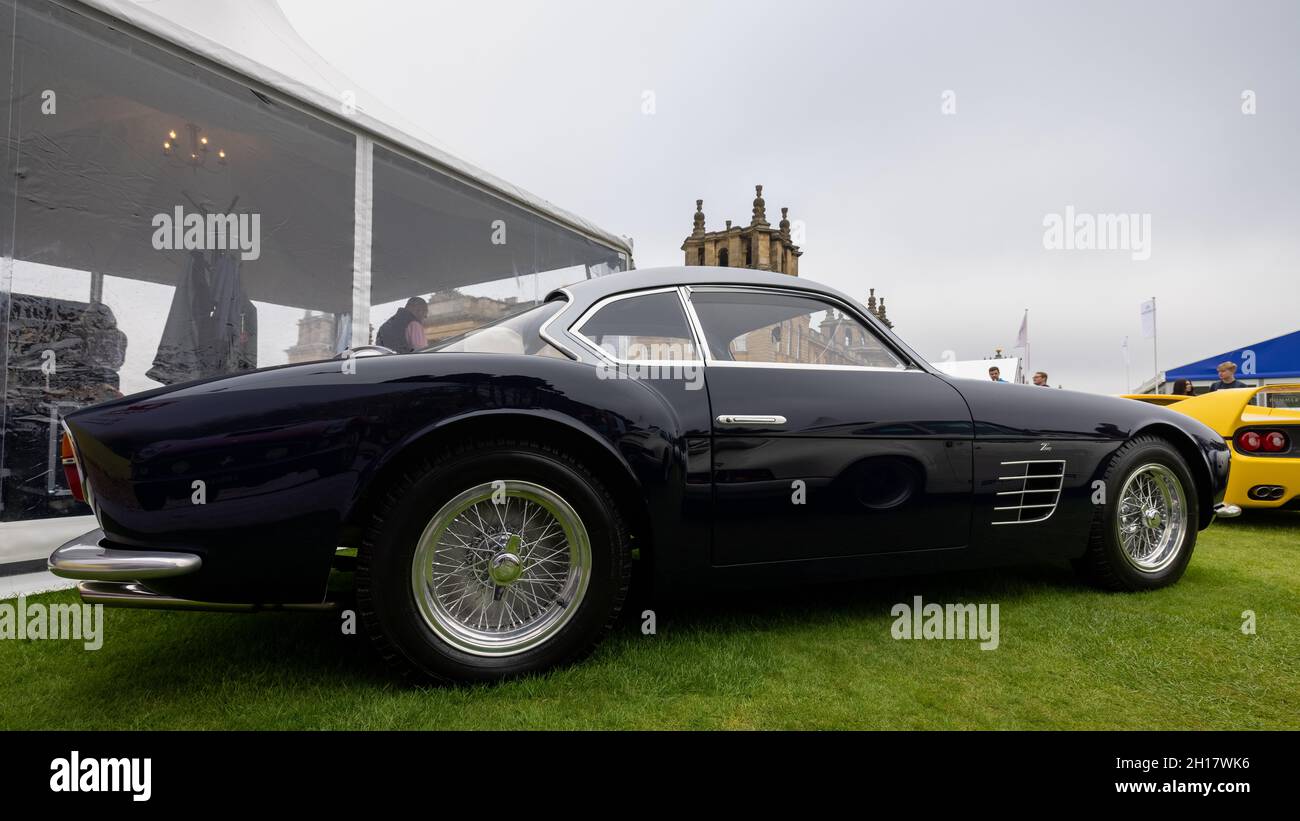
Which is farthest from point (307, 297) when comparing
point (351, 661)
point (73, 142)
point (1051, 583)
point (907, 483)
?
point (1051, 583)

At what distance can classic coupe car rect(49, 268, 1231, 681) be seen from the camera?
146cm

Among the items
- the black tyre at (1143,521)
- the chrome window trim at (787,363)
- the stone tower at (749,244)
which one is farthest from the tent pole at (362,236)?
the stone tower at (749,244)

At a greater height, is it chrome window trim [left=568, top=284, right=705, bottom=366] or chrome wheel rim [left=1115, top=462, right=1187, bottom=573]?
chrome window trim [left=568, top=284, right=705, bottom=366]

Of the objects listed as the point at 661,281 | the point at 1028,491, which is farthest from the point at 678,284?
the point at 1028,491

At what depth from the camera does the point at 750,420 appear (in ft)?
6.42

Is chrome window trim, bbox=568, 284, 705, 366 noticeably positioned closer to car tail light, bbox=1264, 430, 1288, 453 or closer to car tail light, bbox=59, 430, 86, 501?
car tail light, bbox=59, 430, 86, 501

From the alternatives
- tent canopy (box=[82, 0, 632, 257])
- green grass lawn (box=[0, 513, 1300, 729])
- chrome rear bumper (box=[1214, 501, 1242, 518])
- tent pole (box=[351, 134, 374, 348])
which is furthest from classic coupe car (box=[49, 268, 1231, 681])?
tent canopy (box=[82, 0, 632, 257])

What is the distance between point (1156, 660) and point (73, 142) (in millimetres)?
5353

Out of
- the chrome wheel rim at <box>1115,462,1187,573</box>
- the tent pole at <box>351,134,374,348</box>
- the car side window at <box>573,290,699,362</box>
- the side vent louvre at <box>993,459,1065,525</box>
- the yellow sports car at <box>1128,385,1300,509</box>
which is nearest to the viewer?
the car side window at <box>573,290,699,362</box>

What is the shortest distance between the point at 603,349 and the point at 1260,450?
4.70 meters

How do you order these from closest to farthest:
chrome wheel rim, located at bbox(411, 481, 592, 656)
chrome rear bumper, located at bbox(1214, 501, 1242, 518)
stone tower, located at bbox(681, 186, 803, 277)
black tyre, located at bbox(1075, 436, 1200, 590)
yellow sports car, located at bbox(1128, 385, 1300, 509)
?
1. chrome wheel rim, located at bbox(411, 481, 592, 656)
2. black tyre, located at bbox(1075, 436, 1200, 590)
3. chrome rear bumper, located at bbox(1214, 501, 1242, 518)
4. yellow sports car, located at bbox(1128, 385, 1300, 509)
5. stone tower, located at bbox(681, 186, 803, 277)

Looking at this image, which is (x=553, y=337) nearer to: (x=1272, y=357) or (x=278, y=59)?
(x=278, y=59)

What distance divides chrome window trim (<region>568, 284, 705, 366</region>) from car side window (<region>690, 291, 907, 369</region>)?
5cm

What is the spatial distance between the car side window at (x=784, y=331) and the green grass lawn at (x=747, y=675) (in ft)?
3.25
